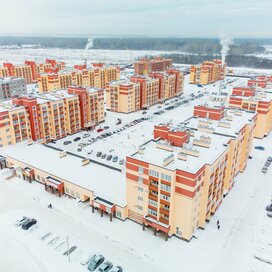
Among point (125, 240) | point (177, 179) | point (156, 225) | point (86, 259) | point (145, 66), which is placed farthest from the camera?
point (145, 66)

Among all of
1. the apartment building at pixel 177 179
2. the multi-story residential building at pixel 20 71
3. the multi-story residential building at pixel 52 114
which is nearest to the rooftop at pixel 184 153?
the apartment building at pixel 177 179

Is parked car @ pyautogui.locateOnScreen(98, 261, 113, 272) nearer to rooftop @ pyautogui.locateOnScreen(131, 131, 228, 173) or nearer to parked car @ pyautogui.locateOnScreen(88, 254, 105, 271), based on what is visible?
parked car @ pyautogui.locateOnScreen(88, 254, 105, 271)

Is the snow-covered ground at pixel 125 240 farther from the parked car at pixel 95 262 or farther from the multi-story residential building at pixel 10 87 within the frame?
the multi-story residential building at pixel 10 87

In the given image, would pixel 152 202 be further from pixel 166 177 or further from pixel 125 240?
pixel 125 240

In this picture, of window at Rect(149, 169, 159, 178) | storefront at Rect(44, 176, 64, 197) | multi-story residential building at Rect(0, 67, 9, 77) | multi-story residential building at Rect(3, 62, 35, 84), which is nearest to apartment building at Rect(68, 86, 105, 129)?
storefront at Rect(44, 176, 64, 197)

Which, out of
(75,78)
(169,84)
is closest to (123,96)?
(169,84)

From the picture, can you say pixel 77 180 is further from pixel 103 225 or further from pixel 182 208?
pixel 182 208

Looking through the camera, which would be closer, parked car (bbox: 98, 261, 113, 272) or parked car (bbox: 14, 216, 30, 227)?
parked car (bbox: 98, 261, 113, 272)
